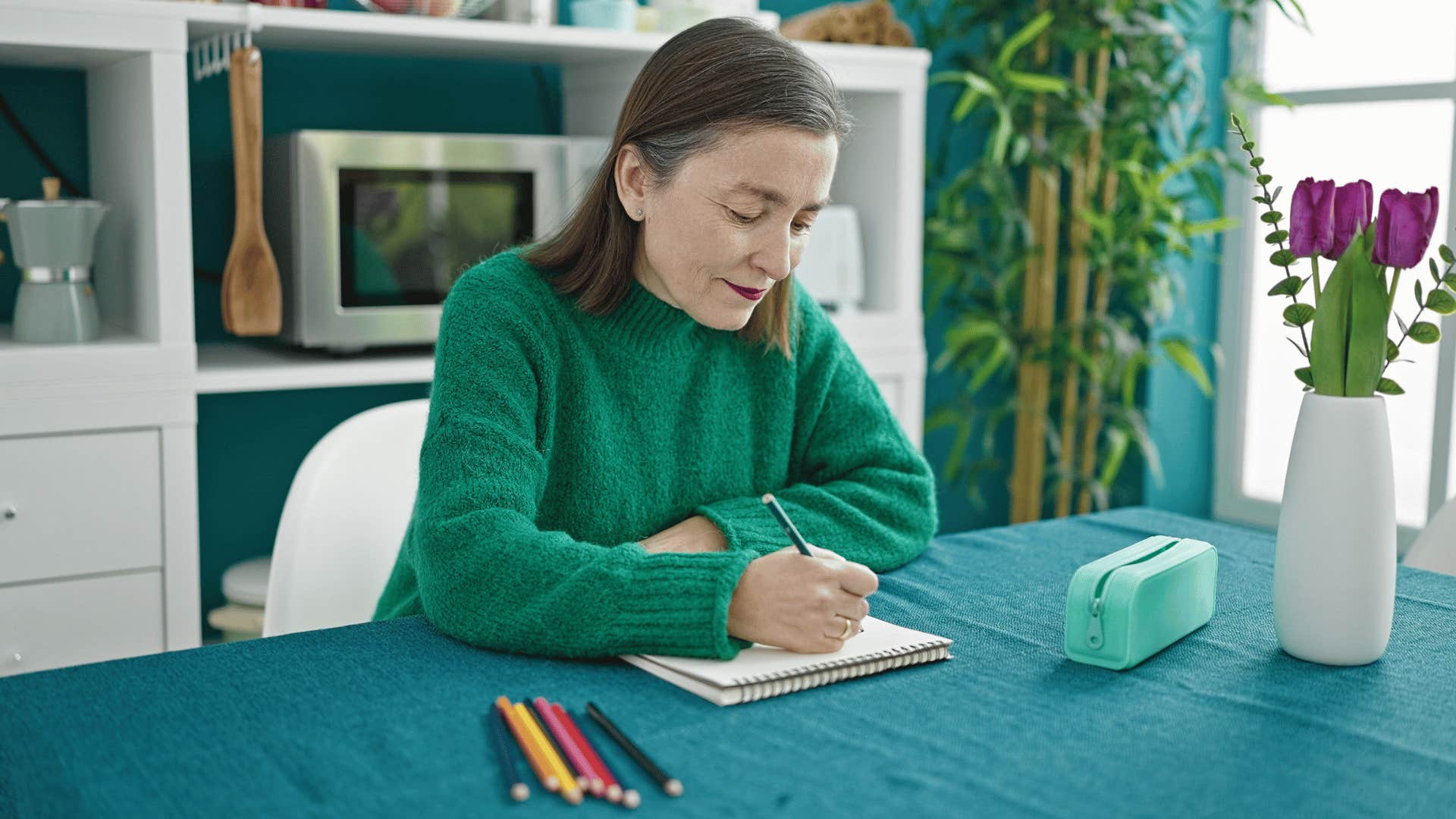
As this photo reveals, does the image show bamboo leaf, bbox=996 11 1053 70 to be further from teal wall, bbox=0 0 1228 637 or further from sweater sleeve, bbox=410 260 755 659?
sweater sleeve, bbox=410 260 755 659

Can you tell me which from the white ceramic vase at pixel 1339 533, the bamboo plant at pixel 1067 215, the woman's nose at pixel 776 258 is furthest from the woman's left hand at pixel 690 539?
the bamboo plant at pixel 1067 215

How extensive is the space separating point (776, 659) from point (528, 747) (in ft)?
0.79

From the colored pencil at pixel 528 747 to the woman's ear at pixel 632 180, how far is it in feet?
1.88

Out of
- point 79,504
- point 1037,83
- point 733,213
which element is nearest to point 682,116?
point 733,213

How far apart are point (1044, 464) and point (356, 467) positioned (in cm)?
216

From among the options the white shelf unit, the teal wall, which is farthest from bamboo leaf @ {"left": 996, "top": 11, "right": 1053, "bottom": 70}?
the teal wall

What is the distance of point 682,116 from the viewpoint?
129 cm

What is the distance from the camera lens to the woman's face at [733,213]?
1278 mm

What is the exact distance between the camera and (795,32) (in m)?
2.68

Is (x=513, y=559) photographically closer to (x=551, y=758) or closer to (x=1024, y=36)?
(x=551, y=758)

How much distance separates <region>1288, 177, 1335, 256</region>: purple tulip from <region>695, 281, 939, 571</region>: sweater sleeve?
1.62 ft

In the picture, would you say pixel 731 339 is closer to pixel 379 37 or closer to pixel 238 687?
pixel 238 687

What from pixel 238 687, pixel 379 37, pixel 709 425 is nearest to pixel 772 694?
pixel 238 687

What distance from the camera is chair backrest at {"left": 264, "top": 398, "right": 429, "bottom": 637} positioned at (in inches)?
57.9
